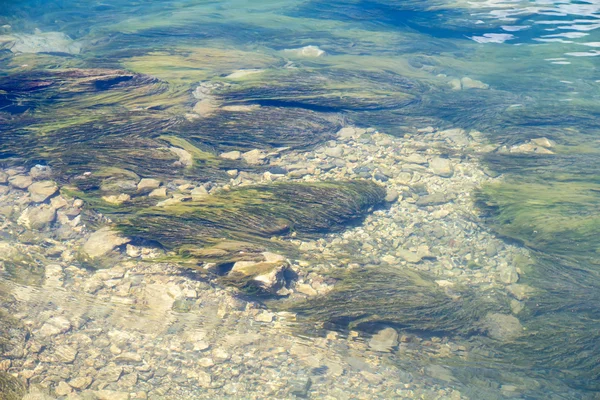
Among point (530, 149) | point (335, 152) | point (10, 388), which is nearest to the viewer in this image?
point (10, 388)

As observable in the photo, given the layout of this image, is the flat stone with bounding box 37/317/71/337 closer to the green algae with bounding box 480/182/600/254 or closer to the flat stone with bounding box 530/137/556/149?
the green algae with bounding box 480/182/600/254

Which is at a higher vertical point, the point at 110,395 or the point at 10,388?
the point at 10,388

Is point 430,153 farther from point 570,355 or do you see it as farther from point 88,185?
point 88,185

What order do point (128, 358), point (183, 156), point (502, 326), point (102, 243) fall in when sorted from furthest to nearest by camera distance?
point (183, 156)
point (102, 243)
point (502, 326)
point (128, 358)

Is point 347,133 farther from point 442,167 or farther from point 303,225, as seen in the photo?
point 303,225

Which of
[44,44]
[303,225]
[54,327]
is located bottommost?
[54,327]

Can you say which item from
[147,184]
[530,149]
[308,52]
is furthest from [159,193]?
[308,52]
